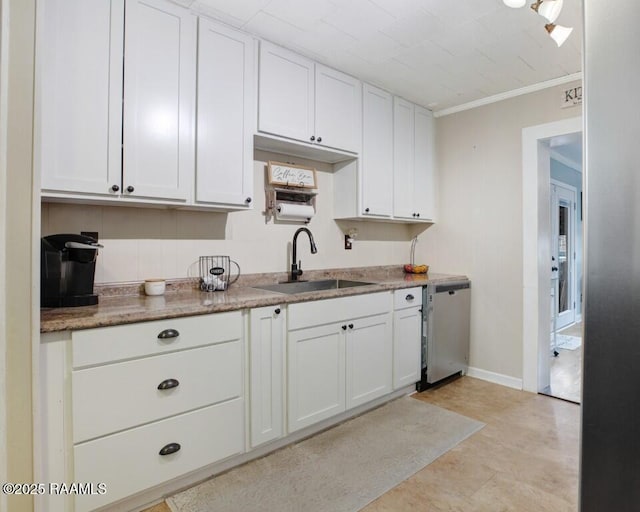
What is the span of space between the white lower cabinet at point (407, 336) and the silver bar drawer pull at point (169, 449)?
1613mm

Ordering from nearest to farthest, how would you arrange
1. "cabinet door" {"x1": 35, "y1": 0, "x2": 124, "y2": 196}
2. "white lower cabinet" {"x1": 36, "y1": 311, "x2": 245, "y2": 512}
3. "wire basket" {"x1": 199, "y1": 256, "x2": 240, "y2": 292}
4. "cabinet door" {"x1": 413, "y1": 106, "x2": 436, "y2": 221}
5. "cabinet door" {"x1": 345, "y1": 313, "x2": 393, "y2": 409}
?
"white lower cabinet" {"x1": 36, "y1": 311, "x2": 245, "y2": 512}, "cabinet door" {"x1": 35, "y1": 0, "x2": 124, "y2": 196}, "wire basket" {"x1": 199, "y1": 256, "x2": 240, "y2": 292}, "cabinet door" {"x1": 345, "y1": 313, "x2": 393, "y2": 409}, "cabinet door" {"x1": 413, "y1": 106, "x2": 436, "y2": 221}

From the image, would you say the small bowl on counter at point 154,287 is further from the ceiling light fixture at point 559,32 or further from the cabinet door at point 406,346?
the ceiling light fixture at point 559,32

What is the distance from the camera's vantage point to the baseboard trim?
3111 millimetres

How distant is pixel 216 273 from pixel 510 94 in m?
2.87

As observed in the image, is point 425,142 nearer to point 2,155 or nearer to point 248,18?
point 248,18

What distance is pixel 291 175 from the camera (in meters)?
2.80

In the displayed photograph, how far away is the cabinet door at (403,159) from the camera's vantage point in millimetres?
3258

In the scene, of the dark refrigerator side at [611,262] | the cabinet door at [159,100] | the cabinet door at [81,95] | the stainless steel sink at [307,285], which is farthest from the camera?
the stainless steel sink at [307,285]

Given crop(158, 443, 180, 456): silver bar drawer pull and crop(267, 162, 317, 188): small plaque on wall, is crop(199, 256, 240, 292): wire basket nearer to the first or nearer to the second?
crop(267, 162, 317, 188): small plaque on wall

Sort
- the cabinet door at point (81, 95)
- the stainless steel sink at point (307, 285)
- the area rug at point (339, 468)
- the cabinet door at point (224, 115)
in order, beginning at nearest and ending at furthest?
1. the cabinet door at point (81, 95)
2. the area rug at point (339, 468)
3. the cabinet door at point (224, 115)
4. the stainless steel sink at point (307, 285)

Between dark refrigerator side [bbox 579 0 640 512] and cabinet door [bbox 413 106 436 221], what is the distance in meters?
3.06

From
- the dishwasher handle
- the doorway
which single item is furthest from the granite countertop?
the doorway

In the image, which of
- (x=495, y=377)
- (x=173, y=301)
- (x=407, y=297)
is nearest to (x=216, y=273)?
(x=173, y=301)

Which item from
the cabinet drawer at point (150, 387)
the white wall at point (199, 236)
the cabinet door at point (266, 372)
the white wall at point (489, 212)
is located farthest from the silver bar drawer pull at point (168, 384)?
the white wall at point (489, 212)
